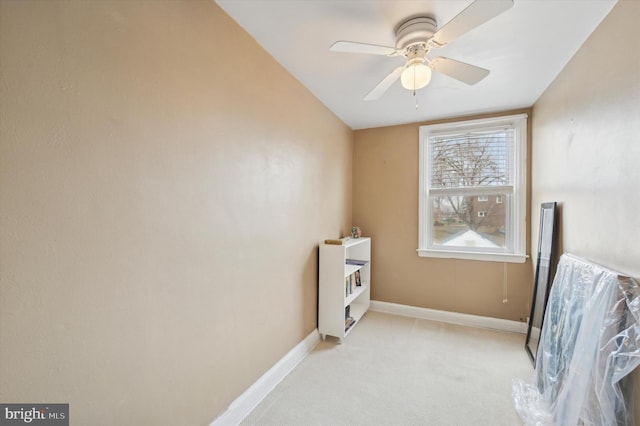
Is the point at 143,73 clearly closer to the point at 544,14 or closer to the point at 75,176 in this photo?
the point at 75,176

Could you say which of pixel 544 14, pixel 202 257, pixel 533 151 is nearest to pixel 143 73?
pixel 202 257

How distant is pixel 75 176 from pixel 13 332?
0.50 metres

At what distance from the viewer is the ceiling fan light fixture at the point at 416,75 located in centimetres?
160

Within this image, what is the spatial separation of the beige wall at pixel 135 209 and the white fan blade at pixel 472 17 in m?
1.16

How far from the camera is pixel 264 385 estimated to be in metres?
1.83

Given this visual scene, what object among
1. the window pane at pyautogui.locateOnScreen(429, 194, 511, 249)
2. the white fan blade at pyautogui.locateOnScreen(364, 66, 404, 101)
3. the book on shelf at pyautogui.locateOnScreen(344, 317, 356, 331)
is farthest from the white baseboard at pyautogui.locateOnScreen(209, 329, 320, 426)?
→ the white fan blade at pyautogui.locateOnScreen(364, 66, 404, 101)

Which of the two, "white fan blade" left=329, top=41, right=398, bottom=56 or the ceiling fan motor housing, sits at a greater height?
the ceiling fan motor housing

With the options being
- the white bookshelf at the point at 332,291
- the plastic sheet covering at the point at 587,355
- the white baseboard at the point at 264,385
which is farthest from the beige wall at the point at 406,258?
the white baseboard at the point at 264,385

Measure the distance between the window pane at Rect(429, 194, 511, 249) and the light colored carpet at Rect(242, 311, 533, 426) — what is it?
968 millimetres

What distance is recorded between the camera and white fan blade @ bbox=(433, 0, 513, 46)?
1.08 meters

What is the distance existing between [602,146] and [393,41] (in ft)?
4.58

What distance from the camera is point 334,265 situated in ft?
8.15

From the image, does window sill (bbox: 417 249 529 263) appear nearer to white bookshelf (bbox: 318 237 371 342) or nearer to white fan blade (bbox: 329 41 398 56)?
white bookshelf (bbox: 318 237 371 342)

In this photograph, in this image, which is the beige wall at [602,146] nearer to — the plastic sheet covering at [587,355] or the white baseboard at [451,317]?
the plastic sheet covering at [587,355]
